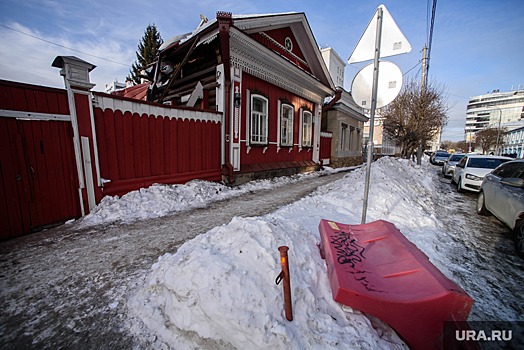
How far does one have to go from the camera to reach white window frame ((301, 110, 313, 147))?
477 inches

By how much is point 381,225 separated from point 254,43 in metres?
7.17

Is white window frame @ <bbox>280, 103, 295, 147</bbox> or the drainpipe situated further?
white window frame @ <bbox>280, 103, 295, 147</bbox>

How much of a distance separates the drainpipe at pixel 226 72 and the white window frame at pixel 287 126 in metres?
3.48

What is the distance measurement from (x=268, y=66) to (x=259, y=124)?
7.59 feet

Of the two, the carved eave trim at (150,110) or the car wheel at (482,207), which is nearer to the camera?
the carved eave trim at (150,110)

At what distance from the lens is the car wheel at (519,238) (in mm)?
3580

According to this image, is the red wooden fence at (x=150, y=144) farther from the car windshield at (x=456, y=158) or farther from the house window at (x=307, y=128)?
the car windshield at (x=456, y=158)

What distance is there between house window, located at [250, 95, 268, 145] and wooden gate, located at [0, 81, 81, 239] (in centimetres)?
561

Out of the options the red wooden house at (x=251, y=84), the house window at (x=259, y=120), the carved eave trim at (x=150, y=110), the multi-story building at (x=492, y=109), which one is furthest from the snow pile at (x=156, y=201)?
the multi-story building at (x=492, y=109)

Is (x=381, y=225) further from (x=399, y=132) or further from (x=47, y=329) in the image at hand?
(x=399, y=132)

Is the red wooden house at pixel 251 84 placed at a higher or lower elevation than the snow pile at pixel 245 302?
higher

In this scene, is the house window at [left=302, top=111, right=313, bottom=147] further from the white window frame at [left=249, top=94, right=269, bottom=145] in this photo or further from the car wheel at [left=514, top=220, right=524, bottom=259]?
the car wheel at [left=514, top=220, right=524, bottom=259]

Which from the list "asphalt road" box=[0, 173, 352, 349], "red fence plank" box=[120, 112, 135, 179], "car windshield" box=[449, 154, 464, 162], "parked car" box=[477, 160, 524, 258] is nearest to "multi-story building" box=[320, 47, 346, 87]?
"car windshield" box=[449, 154, 464, 162]

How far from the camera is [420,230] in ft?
14.1
